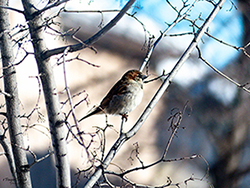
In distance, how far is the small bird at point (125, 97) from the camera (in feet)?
4.18

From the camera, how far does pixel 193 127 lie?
204cm

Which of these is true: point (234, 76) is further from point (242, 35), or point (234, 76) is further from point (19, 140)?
point (19, 140)

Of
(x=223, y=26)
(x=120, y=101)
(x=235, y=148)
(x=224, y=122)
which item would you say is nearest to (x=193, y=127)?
(x=224, y=122)

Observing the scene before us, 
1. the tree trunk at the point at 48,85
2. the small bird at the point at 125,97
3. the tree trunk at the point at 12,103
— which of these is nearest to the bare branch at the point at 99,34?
the tree trunk at the point at 48,85

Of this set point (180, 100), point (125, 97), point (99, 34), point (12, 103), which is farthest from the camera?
point (180, 100)

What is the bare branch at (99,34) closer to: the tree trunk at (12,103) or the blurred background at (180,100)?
the tree trunk at (12,103)

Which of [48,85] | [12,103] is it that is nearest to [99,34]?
[48,85]

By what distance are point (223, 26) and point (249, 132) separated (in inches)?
36.0

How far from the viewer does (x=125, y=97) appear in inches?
50.2

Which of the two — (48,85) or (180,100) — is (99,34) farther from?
(180,100)

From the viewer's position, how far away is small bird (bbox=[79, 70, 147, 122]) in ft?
4.18

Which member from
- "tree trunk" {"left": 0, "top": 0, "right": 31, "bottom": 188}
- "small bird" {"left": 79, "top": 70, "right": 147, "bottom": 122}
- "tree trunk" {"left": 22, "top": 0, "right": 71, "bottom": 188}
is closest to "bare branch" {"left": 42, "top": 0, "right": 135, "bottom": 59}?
"tree trunk" {"left": 22, "top": 0, "right": 71, "bottom": 188}

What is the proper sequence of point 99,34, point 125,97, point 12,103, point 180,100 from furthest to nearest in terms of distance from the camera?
1. point 180,100
2. point 125,97
3. point 12,103
4. point 99,34

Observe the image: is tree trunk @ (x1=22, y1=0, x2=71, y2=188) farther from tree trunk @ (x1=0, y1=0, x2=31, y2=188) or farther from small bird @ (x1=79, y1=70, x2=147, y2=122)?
small bird @ (x1=79, y1=70, x2=147, y2=122)
